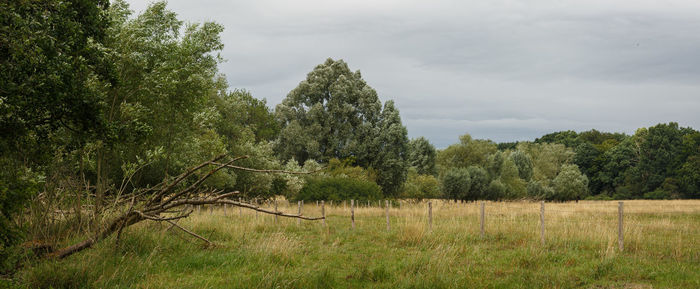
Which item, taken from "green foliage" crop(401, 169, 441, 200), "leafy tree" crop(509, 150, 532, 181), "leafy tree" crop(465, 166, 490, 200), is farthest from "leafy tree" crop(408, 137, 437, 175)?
"leafy tree" crop(509, 150, 532, 181)

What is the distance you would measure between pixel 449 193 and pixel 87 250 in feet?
165

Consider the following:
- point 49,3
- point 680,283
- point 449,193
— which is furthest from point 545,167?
point 49,3

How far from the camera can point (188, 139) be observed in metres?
20.9

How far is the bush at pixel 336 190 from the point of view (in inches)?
1447

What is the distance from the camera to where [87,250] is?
28.5ft

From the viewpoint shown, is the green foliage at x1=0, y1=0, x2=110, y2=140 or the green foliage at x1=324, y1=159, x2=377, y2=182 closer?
the green foliage at x1=0, y1=0, x2=110, y2=140

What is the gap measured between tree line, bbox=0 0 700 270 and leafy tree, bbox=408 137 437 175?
185 mm

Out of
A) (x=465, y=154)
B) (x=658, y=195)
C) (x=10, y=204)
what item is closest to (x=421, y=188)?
(x=465, y=154)

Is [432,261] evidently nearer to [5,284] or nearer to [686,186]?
[5,284]

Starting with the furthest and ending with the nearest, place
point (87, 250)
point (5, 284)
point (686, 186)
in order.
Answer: point (686, 186)
point (87, 250)
point (5, 284)

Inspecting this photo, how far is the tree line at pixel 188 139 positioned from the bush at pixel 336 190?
4.1 inches

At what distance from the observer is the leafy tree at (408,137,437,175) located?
6312cm

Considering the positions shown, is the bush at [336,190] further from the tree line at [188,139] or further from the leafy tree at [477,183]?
the leafy tree at [477,183]

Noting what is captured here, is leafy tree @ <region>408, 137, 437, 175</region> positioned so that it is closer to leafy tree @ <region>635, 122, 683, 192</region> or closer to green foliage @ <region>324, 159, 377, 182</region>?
green foliage @ <region>324, 159, 377, 182</region>
